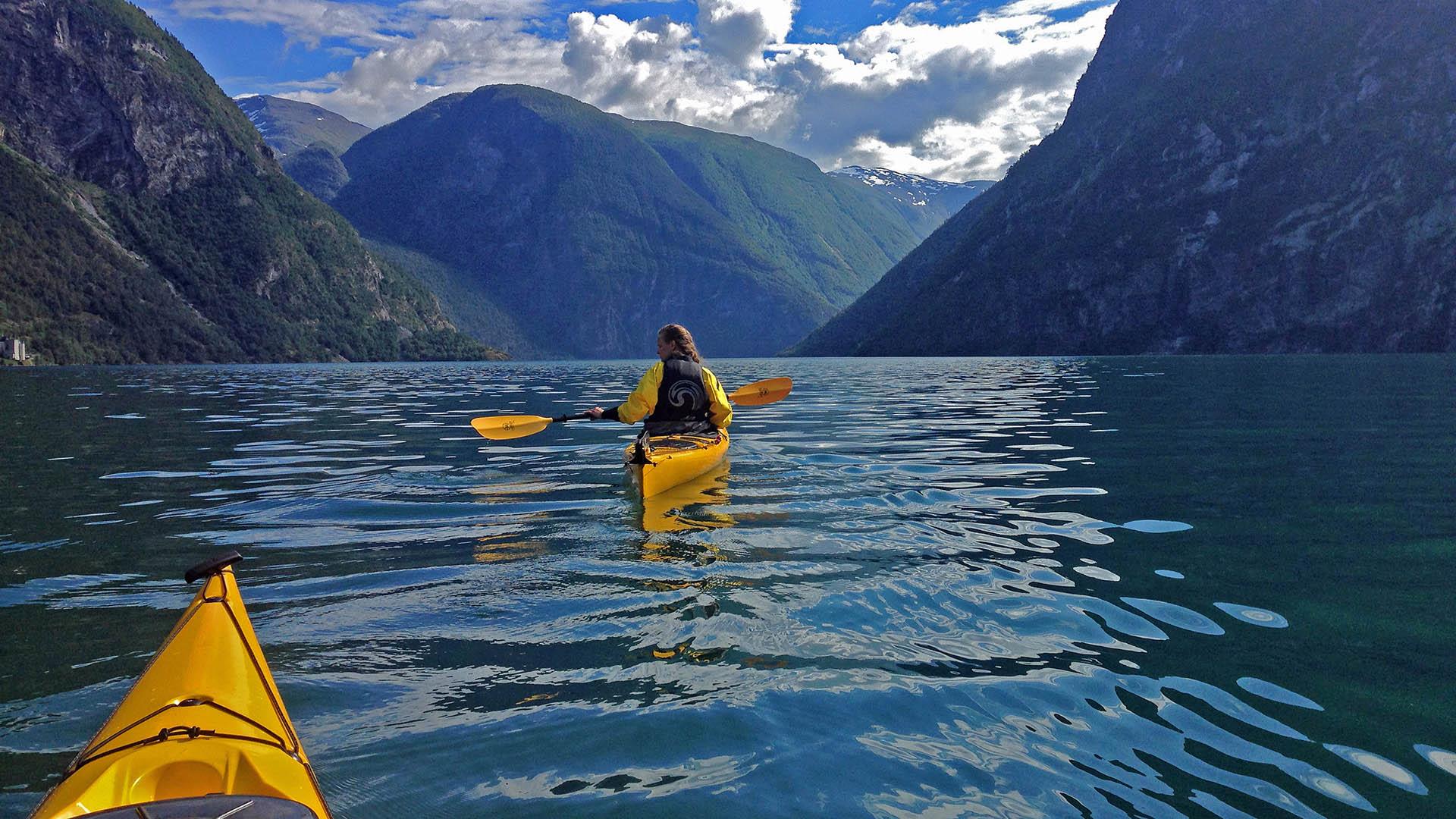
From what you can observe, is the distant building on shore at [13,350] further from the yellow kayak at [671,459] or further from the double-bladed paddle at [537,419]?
the yellow kayak at [671,459]

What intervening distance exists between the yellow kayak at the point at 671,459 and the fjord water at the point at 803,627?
1.41 ft

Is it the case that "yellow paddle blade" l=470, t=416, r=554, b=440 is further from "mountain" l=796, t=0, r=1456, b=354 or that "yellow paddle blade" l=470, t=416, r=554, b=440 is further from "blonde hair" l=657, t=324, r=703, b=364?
"mountain" l=796, t=0, r=1456, b=354

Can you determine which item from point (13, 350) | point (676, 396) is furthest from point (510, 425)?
point (13, 350)

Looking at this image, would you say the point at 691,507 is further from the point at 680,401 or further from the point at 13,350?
the point at 13,350

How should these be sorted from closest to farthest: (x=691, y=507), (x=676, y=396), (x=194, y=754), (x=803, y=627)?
(x=194, y=754), (x=803, y=627), (x=691, y=507), (x=676, y=396)

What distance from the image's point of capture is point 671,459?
11812mm

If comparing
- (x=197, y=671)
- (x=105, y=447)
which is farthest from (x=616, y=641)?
(x=105, y=447)

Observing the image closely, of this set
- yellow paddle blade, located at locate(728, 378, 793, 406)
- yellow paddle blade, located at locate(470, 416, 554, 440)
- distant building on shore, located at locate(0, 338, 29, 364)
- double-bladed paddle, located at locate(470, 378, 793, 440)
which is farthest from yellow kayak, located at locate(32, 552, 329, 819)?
distant building on shore, located at locate(0, 338, 29, 364)

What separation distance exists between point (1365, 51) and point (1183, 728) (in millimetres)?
173358

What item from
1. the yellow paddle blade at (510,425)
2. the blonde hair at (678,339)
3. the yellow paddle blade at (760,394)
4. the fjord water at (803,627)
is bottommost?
the fjord water at (803,627)

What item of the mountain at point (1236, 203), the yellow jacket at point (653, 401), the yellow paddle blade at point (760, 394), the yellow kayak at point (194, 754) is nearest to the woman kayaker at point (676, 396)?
the yellow jacket at point (653, 401)

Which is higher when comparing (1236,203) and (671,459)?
(1236,203)

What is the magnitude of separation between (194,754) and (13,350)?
15930 cm

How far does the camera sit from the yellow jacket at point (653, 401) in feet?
42.9
